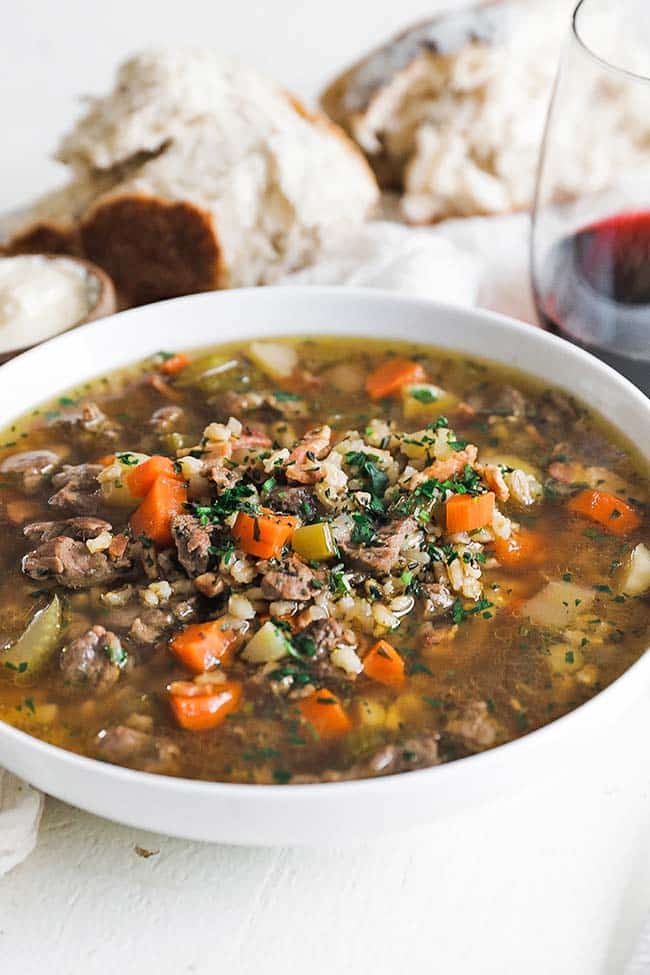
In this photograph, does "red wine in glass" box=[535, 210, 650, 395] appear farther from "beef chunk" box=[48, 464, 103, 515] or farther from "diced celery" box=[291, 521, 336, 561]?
"beef chunk" box=[48, 464, 103, 515]

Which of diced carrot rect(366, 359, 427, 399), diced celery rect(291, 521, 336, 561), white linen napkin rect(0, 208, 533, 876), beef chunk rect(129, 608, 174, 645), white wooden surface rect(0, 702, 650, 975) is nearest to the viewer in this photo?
white wooden surface rect(0, 702, 650, 975)

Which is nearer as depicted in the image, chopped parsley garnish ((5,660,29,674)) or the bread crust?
chopped parsley garnish ((5,660,29,674))

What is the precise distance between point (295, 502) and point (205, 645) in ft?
1.80

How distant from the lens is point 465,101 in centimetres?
623

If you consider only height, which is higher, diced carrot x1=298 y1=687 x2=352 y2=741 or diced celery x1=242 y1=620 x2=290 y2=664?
diced celery x1=242 y1=620 x2=290 y2=664

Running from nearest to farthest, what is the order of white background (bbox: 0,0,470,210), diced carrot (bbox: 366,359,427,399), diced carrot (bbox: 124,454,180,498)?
diced carrot (bbox: 124,454,180,498), diced carrot (bbox: 366,359,427,399), white background (bbox: 0,0,470,210)

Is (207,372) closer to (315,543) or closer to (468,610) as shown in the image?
(315,543)

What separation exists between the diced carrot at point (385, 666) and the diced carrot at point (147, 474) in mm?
895

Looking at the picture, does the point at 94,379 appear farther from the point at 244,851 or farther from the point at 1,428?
the point at 244,851

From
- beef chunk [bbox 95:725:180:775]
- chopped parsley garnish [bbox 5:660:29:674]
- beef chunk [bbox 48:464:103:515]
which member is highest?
beef chunk [bbox 48:464:103:515]

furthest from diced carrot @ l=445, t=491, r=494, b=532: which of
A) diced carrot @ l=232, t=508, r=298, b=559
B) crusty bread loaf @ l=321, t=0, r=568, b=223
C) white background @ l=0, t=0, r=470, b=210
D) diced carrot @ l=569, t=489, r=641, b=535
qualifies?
white background @ l=0, t=0, r=470, b=210

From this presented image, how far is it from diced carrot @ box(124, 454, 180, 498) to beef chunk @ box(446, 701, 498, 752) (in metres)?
1.19

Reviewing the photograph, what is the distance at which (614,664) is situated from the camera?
3.36 metres

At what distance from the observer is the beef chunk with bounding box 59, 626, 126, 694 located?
3.33m
